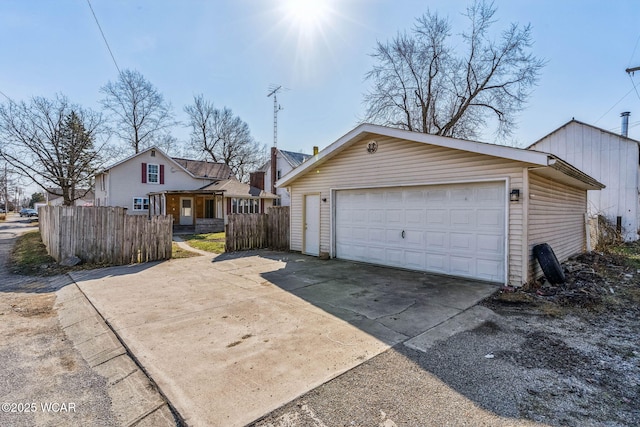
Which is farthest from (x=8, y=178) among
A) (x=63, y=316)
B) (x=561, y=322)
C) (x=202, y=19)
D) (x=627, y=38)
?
(x=627, y=38)

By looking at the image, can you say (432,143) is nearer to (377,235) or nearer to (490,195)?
(490,195)

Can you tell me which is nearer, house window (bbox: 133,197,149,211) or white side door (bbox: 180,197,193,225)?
house window (bbox: 133,197,149,211)

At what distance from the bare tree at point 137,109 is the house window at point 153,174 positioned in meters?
7.36

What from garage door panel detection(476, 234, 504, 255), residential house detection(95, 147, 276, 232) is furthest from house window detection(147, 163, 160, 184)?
garage door panel detection(476, 234, 504, 255)

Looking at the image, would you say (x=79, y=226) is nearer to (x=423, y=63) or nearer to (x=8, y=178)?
(x=423, y=63)

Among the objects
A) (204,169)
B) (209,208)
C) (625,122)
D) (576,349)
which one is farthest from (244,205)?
(625,122)

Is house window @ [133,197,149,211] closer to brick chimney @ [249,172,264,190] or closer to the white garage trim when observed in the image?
brick chimney @ [249,172,264,190]

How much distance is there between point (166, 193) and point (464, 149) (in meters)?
20.0

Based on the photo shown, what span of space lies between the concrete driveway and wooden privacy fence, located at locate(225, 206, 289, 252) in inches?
127

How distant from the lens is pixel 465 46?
19.0 metres

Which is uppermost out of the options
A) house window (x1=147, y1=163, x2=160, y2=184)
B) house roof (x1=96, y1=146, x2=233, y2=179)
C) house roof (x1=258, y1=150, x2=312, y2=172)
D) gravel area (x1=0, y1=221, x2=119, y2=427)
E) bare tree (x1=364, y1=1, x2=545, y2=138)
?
bare tree (x1=364, y1=1, x2=545, y2=138)

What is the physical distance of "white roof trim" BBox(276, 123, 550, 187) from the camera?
5673mm

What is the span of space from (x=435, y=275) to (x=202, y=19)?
29.7 feet

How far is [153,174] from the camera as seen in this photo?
22.3 m
